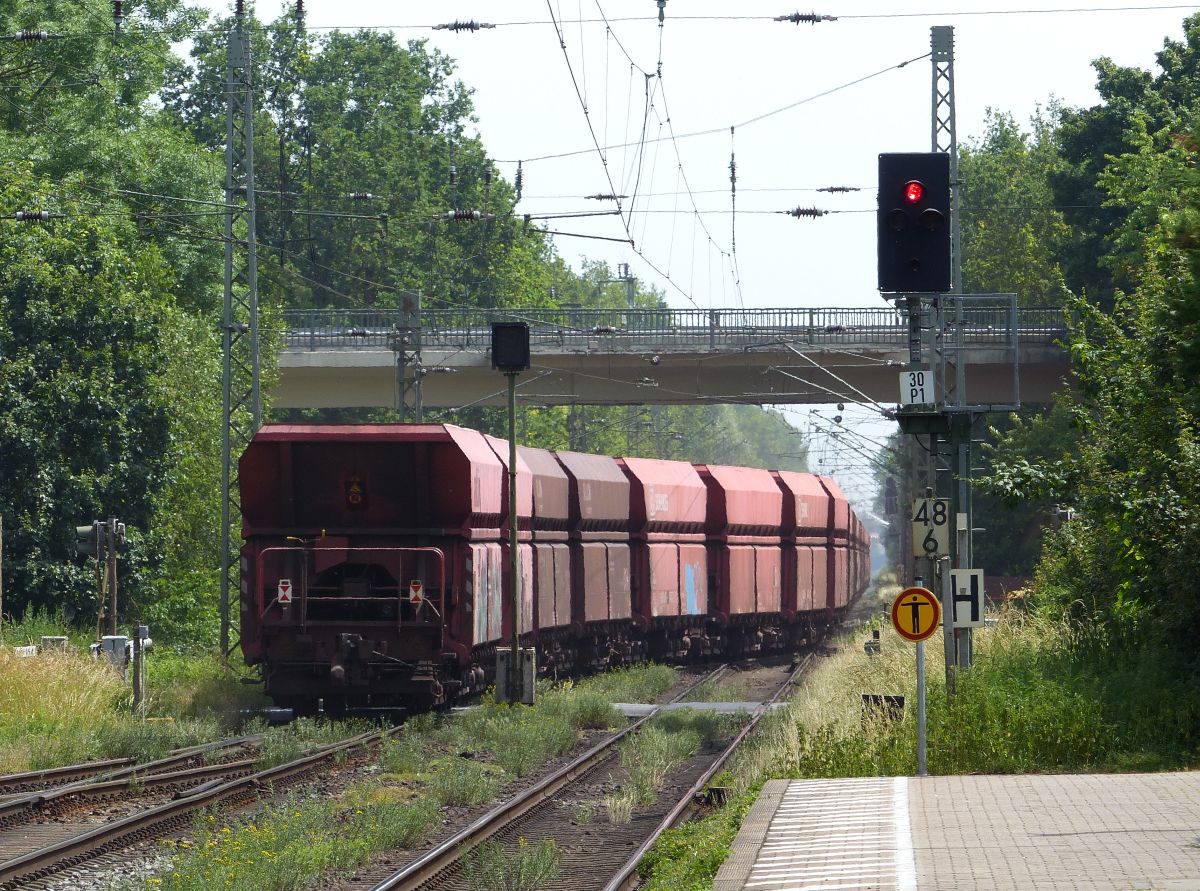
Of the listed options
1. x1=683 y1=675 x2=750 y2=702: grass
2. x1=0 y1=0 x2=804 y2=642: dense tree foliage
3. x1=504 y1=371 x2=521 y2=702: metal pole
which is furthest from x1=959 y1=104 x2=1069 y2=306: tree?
x1=504 y1=371 x2=521 y2=702: metal pole

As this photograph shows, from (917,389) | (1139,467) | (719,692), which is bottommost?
(719,692)

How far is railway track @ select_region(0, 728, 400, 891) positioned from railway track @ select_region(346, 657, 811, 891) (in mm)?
2341

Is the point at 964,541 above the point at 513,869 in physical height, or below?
above

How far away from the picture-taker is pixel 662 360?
156 ft

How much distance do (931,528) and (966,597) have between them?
100 centimetres

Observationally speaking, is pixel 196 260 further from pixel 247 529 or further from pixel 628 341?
pixel 247 529

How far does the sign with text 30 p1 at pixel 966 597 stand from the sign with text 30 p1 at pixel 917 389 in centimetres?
167

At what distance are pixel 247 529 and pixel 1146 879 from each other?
51.8 feet

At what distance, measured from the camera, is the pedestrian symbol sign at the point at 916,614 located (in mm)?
14727

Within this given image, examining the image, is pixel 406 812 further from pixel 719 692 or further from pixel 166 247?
pixel 166 247

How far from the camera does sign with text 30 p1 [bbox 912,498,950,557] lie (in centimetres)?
1662

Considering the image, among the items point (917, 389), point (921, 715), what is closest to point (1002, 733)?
point (921, 715)

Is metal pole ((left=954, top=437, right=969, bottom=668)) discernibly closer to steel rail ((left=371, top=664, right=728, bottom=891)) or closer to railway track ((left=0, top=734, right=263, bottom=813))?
steel rail ((left=371, top=664, right=728, bottom=891))

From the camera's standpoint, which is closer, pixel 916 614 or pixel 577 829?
pixel 916 614
